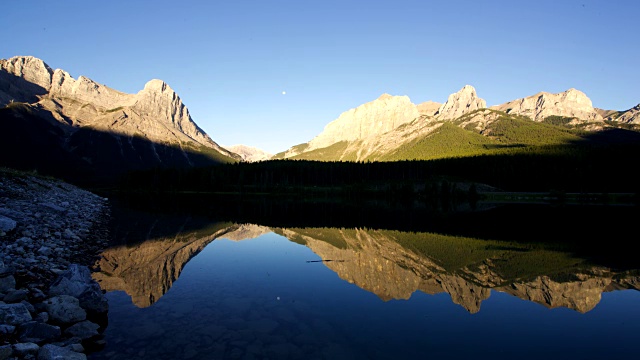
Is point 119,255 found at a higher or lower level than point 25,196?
lower

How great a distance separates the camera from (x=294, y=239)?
4584 centimetres

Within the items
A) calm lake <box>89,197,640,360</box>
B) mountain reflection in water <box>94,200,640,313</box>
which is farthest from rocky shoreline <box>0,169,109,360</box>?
mountain reflection in water <box>94,200,640,313</box>

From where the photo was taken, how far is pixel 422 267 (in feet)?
95.4

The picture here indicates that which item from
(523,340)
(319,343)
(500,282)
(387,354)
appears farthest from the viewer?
(500,282)

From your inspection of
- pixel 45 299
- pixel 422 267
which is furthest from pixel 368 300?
pixel 45 299

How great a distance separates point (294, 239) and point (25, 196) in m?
32.1

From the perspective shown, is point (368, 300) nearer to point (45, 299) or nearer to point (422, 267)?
point (422, 267)

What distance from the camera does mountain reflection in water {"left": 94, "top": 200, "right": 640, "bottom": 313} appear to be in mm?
22172

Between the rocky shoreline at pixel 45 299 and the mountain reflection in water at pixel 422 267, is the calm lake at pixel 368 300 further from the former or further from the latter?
the rocky shoreline at pixel 45 299

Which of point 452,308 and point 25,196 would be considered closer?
point 452,308

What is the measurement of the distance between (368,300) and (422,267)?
975 centimetres

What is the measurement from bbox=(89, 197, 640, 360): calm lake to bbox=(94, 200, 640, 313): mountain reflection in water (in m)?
0.13

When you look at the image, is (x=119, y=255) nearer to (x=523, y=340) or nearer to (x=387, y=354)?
(x=387, y=354)

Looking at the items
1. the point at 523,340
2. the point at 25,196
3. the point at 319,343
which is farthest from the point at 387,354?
the point at 25,196
